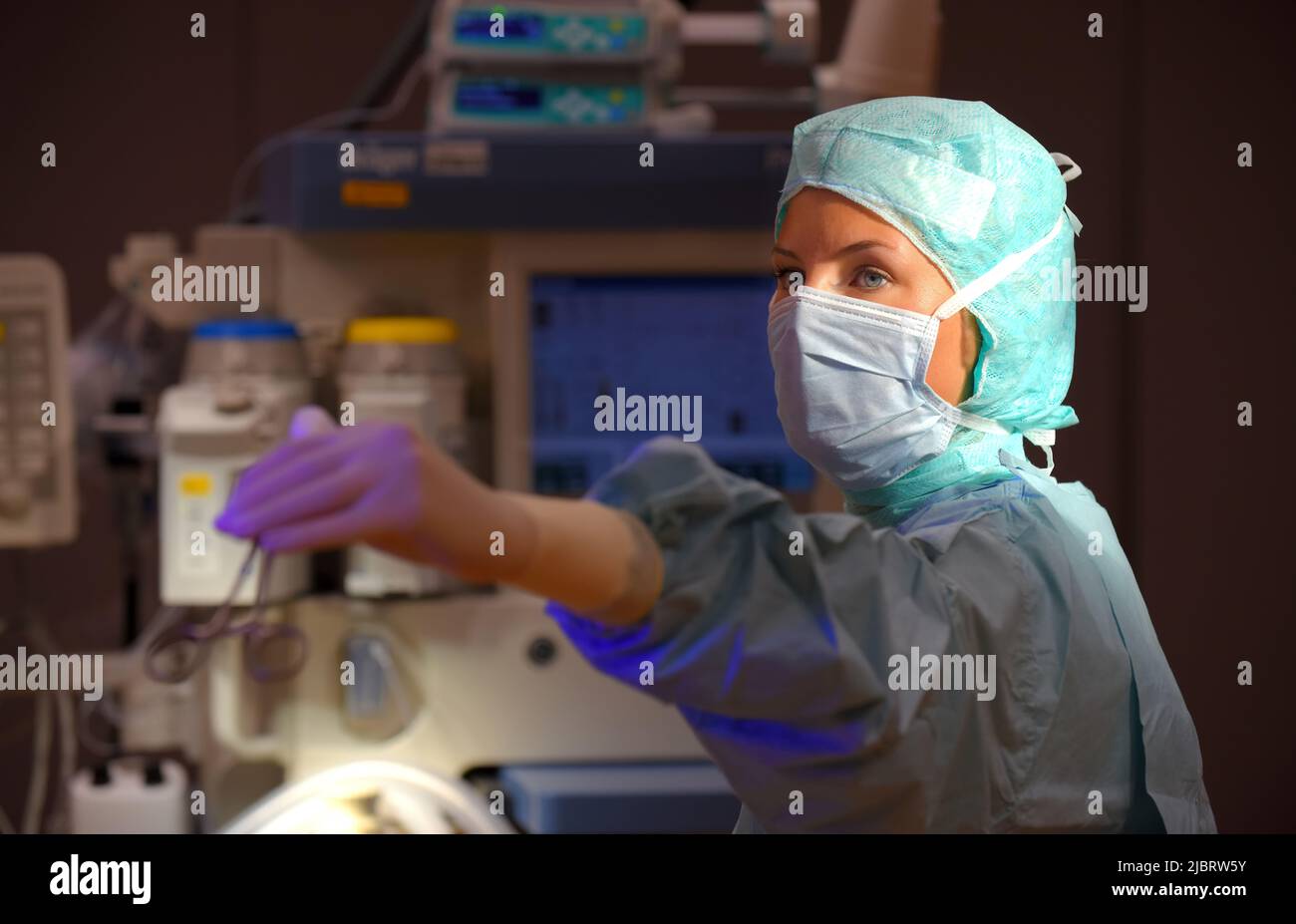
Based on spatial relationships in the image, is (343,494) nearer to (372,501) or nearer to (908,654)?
(372,501)

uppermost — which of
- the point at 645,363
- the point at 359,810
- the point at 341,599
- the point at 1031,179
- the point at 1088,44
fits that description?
the point at 1088,44

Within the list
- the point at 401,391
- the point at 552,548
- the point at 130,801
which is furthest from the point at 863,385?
the point at 130,801

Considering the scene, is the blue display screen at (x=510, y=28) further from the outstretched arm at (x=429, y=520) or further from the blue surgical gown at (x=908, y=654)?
the outstretched arm at (x=429, y=520)

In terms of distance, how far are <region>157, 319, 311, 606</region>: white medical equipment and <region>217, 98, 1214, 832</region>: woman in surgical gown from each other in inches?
37.4

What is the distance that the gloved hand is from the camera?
714mm

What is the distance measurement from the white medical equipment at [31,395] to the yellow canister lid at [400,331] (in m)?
0.40

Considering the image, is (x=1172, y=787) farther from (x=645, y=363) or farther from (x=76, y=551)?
(x=76, y=551)

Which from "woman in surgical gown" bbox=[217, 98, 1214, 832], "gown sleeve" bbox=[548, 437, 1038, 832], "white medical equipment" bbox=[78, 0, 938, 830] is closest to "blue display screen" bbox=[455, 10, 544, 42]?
"white medical equipment" bbox=[78, 0, 938, 830]

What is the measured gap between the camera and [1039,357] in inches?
42.5

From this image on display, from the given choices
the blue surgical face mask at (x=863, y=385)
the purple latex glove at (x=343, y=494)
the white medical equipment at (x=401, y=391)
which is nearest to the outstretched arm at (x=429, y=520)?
the purple latex glove at (x=343, y=494)

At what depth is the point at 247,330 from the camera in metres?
1.97
